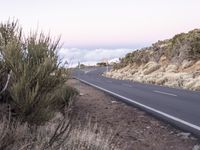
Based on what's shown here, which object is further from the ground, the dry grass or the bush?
the bush

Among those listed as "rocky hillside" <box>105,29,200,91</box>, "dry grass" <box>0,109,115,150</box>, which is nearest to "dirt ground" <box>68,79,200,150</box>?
"dry grass" <box>0,109,115,150</box>

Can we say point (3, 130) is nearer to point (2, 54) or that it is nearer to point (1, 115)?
point (1, 115)

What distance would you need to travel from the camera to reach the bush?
725cm

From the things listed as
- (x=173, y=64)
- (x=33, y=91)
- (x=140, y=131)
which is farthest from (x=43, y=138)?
(x=173, y=64)

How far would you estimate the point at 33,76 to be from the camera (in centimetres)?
734

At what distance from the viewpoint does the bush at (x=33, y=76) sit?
725cm

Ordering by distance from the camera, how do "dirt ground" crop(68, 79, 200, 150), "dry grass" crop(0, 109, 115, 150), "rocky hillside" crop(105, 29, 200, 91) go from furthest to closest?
"rocky hillside" crop(105, 29, 200, 91) < "dirt ground" crop(68, 79, 200, 150) < "dry grass" crop(0, 109, 115, 150)

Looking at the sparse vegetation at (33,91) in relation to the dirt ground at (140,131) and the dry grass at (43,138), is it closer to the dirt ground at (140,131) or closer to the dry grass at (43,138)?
the dry grass at (43,138)

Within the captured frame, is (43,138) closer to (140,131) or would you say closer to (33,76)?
(33,76)

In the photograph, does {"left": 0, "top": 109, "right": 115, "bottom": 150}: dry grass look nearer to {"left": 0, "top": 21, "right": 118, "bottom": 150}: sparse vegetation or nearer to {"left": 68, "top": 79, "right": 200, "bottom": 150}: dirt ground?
{"left": 0, "top": 21, "right": 118, "bottom": 150}: sparse vegetation

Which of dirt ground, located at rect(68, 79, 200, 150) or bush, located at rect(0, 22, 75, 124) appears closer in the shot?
bush, located at rect(0, 22, 75, 124)

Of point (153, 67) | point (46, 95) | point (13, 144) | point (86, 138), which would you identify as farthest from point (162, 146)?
point (153, 67)

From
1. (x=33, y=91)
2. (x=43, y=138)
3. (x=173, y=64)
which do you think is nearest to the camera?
(x=43, y=138)

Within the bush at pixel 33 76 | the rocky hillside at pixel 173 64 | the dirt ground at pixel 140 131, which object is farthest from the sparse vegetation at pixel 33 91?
the rocky hillside at pixel 173 64
